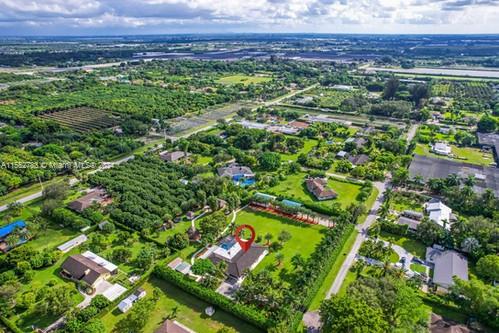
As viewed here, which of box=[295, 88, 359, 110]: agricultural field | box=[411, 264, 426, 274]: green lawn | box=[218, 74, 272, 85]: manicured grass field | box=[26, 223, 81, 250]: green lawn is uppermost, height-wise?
box=[218, 74, 272, 85]: manicured grass field

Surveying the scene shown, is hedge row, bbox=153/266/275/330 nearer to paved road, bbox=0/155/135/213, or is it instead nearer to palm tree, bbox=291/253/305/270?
palm tree, bbox=291/253/305/270

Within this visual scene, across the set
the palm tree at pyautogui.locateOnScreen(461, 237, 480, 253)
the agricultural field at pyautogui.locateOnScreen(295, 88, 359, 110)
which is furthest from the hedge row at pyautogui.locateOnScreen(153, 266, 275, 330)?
the agricultural field at pyautogui.locateOnScreen(295, 88, 359, 110)

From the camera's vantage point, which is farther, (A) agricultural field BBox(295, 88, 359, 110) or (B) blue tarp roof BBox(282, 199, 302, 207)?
(A) agricultural field BBox(295, 88, 359, 110)

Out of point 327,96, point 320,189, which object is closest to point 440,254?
point 320,189

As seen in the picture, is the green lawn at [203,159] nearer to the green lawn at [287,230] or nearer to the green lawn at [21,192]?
the green lawn at [287,230]

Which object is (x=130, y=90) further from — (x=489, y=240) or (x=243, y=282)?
(x=489, y=240)

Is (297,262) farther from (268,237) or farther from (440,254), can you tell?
(440,254)
